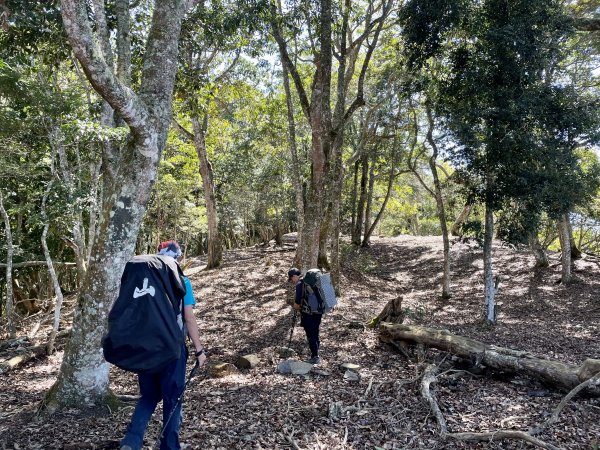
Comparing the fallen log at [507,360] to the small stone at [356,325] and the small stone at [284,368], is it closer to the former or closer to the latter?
the small stone at [356,325]

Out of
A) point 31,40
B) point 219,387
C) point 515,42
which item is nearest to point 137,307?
point 219,387

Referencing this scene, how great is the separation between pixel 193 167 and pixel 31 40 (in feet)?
44.8

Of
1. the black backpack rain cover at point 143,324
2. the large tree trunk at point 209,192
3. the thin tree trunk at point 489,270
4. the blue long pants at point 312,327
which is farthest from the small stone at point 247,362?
the large tree trunk at point 209,192

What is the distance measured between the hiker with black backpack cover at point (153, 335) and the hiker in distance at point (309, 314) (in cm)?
345

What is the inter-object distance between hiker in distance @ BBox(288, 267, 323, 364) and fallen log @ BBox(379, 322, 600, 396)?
1471mm

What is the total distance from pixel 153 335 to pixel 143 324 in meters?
0.11

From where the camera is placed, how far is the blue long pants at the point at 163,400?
3.55m

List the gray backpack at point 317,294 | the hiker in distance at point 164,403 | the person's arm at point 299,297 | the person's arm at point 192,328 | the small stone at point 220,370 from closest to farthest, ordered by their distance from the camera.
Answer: the hiker in distance at point 164,403, the person's arm at point 192,328, the small stone at point 220,370, the gray backpack at point 317,294, the person's arm at point 299,297

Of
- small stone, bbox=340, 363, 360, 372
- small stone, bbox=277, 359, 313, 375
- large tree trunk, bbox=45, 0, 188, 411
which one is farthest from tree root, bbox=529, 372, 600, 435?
large tree trunk, bbox=45, 0, 188, 411

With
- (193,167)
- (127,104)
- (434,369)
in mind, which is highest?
Answer: (193,167)

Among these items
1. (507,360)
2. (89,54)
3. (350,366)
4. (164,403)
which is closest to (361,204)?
(350,366)

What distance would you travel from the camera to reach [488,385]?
578 cm

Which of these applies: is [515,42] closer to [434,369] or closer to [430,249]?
[434,369]

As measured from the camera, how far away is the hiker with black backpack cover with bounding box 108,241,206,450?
10.4 ft
